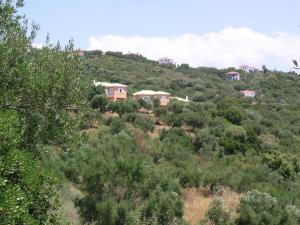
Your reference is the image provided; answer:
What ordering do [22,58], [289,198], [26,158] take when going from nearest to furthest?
[26,158] → [22,58] → [289,198]

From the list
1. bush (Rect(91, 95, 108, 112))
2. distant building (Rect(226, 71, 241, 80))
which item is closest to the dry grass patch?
bush (Rect(91, 95, 108, 112))

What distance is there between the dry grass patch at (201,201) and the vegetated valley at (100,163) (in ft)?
0.20

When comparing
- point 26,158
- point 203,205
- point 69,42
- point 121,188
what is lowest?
point 203,205

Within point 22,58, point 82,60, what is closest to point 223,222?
point 82,60

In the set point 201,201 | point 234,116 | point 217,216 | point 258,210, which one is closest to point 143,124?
point 234,116

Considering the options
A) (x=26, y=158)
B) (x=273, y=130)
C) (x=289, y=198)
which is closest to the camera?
(x=26, y=158)

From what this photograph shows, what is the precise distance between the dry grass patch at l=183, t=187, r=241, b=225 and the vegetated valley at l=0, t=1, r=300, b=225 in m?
0.06

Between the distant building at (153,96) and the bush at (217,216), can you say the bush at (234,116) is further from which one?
the bush at (217,216)

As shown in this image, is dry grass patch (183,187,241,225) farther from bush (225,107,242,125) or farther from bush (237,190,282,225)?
bush (225,107,242,125)

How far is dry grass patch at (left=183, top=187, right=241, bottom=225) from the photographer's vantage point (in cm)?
2100

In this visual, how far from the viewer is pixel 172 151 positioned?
35031mm

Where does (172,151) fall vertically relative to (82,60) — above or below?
below

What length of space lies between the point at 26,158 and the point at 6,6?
12.7ft

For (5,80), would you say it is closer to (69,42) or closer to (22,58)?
(22,58)
